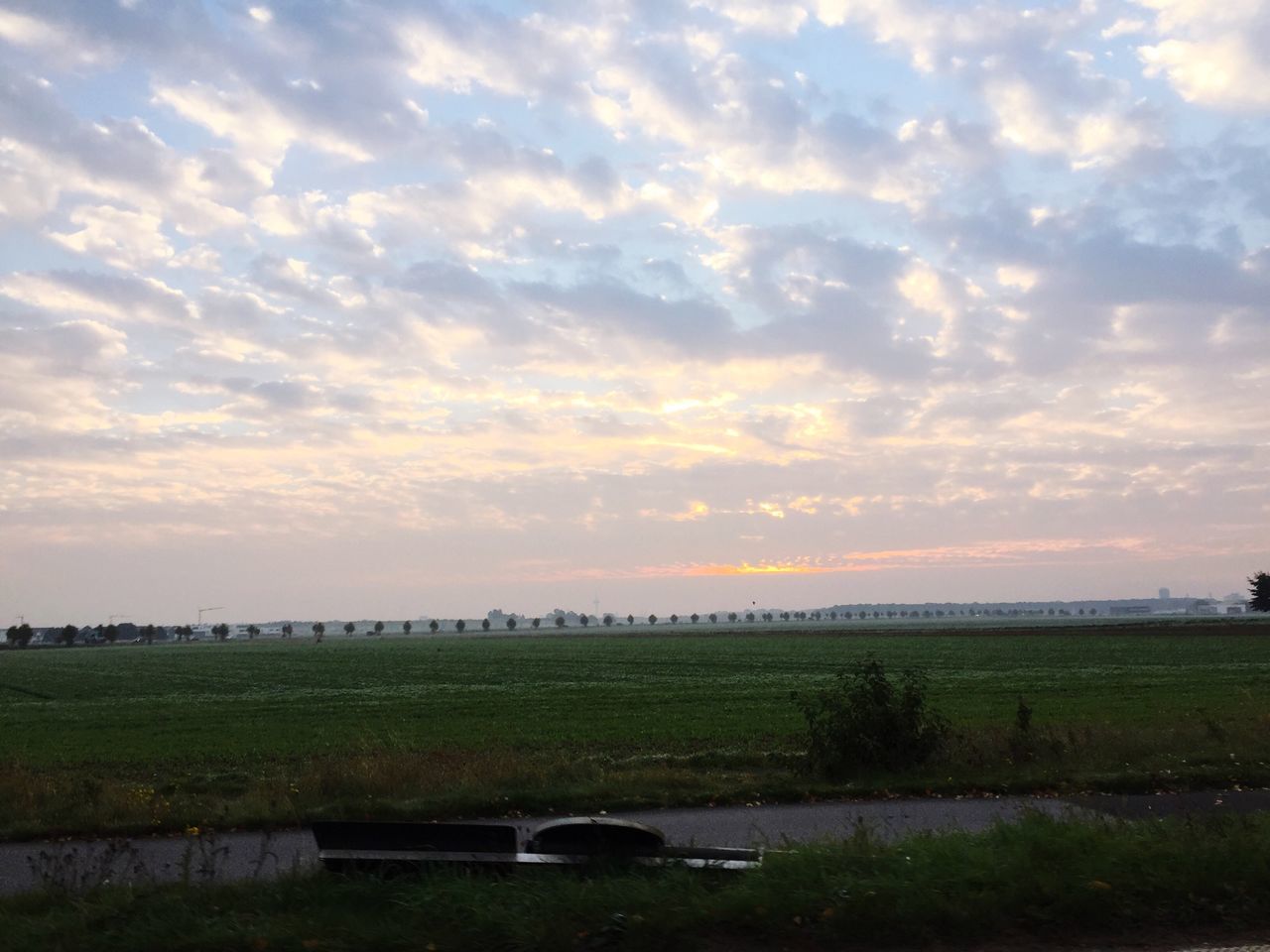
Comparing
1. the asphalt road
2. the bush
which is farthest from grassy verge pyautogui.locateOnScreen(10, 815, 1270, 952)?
the bush

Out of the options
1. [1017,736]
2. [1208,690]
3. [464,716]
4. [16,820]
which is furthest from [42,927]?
[1208,690]

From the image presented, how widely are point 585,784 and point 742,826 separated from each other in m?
3.03

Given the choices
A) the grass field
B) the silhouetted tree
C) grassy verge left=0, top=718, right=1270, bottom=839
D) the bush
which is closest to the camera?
grassy verge left=0, top=718, right=1270, bottom=839

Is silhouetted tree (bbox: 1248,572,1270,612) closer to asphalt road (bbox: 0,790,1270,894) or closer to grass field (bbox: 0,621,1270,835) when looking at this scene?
grass field (bbox: 0,621,1270,835)

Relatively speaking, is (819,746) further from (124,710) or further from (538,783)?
(124,710)

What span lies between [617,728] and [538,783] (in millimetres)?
13709

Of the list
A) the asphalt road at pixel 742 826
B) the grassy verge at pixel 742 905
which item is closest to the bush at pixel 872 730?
the asphalt road at pixel 742 826

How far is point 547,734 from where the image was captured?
85.5 feet

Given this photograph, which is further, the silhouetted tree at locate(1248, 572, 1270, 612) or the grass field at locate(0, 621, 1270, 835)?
the silhouetted tree at locate(1248, 572, 1270, 612)

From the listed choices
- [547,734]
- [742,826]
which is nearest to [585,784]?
[742,826]

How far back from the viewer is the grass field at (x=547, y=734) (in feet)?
42.6

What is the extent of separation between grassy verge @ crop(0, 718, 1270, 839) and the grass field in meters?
0.05

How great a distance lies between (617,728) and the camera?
26.9 m

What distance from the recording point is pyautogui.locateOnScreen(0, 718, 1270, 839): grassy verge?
11914mm
